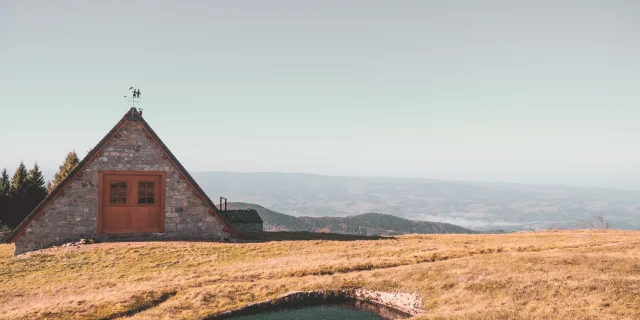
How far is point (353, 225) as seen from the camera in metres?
105

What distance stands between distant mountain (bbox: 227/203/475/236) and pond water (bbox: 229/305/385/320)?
80.4 meters

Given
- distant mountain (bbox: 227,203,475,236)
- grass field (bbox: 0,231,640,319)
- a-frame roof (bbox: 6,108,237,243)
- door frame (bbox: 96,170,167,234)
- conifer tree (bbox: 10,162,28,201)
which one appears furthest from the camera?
distant mountain (bbox: 227,203,475,236)

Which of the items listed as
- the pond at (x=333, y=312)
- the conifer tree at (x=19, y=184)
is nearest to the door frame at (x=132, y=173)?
the pond at (x=333, y=312)

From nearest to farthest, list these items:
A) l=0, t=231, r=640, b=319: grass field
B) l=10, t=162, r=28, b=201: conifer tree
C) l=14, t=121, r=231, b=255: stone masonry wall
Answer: l=0, t=231, r=640, b=319: grass field → l=14, t=121, r=231, b=255: stone masonry wall → l=10, t=162, r=28, b=201: conifer tree

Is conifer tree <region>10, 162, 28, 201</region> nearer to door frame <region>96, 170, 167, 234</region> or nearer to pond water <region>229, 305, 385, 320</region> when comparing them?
door frame <region>96, 170, 167, 234</region>

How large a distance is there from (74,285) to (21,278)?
2.85m

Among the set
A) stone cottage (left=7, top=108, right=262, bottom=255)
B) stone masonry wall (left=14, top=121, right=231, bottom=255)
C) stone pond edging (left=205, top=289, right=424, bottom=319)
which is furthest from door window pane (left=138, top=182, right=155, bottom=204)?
stone pond edging (left=205, top=289, right=424, bottom=319)

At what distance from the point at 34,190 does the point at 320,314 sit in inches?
1744

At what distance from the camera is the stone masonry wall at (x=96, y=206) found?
68.3ft

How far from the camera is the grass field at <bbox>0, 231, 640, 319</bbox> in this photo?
10656mm

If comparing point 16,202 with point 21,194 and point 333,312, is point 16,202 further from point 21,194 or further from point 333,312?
point 333,312

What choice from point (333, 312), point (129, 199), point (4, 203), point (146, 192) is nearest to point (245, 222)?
point (146, 192)

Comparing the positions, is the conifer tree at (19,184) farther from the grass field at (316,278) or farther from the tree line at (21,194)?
the grass field at (316,278)

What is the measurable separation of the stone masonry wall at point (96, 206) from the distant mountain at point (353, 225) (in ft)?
232
